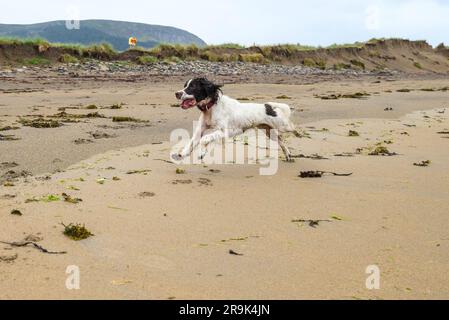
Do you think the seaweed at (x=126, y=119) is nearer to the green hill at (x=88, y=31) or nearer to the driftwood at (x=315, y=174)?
Result: the driftwood at (x=315, y=174)

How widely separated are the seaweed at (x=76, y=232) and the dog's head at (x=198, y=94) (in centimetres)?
318

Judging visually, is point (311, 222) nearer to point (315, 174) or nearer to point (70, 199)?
point (315, 174)

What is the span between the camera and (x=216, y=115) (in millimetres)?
6574

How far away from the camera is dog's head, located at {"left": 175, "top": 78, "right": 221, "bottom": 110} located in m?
6.48

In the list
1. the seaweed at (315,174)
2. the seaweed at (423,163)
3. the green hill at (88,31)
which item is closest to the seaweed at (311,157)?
the seaweed at (315,174)

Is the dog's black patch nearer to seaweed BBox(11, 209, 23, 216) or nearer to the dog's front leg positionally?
the dog's front leg

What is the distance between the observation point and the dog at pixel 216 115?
21.3 ft

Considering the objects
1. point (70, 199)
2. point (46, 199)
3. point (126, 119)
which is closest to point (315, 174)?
point (70, 199)

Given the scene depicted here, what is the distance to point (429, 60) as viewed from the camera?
1727 inches

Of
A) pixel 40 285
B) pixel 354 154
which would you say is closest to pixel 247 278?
pixel 40 285

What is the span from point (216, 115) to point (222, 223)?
9.04 ft

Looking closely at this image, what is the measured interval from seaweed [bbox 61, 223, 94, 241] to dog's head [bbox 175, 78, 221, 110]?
3.18m

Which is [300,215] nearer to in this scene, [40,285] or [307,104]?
[40,285]
